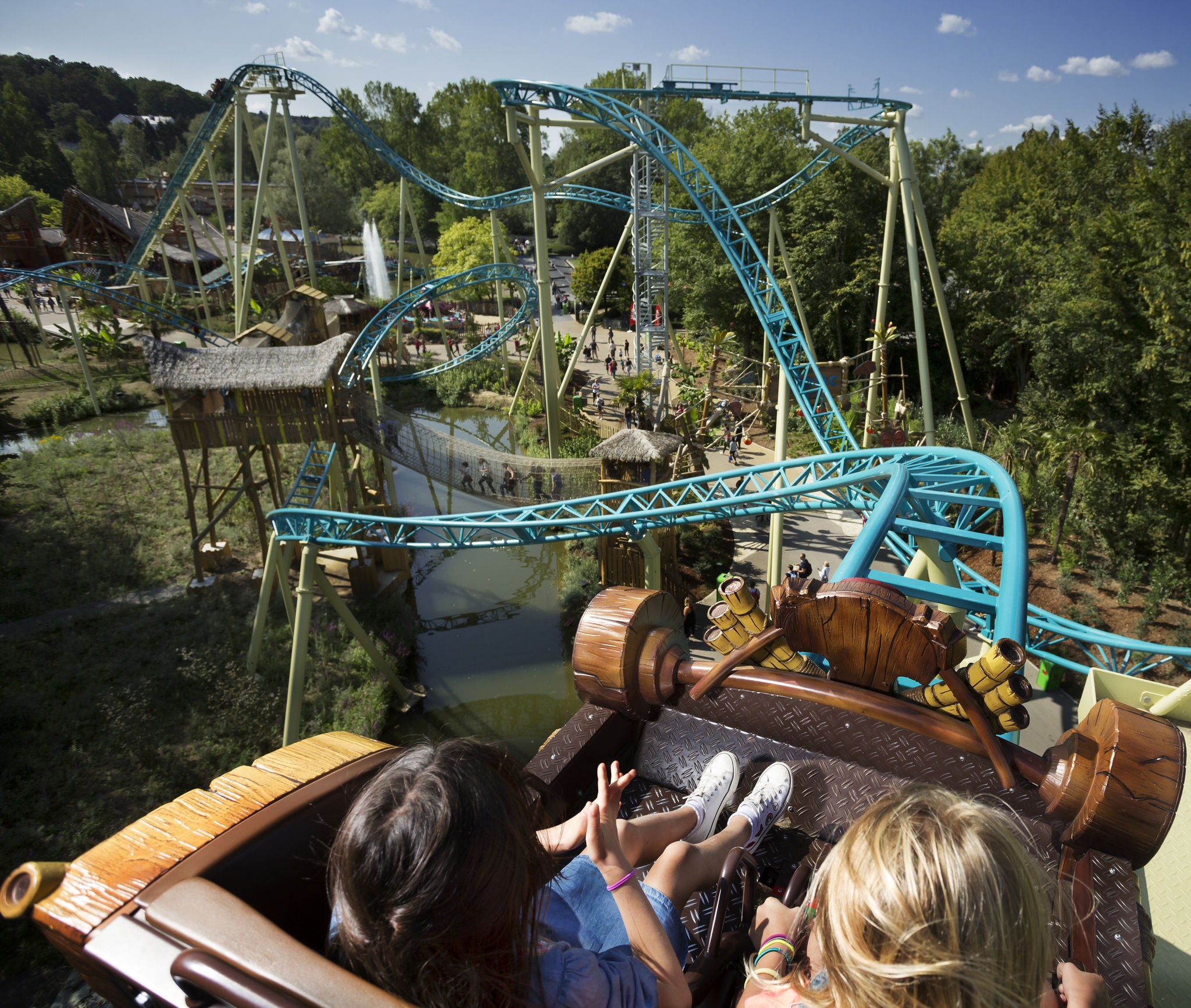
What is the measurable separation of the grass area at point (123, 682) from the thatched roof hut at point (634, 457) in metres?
3.49

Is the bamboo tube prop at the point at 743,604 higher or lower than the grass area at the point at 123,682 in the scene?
higher

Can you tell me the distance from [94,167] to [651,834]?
164 feet

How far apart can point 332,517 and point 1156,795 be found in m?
6.10

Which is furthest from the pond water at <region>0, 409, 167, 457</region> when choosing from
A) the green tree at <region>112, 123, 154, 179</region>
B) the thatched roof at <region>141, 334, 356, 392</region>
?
the green tree at <region>112, 123, 154, 179</region>

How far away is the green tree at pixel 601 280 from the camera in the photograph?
2733cm

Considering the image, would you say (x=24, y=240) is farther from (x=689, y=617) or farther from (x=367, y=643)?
(x=689, y=617)

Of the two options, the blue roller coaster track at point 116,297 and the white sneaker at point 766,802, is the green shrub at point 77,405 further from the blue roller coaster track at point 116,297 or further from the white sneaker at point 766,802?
the white sneaker at point 766,802

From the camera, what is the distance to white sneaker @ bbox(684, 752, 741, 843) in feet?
5.95

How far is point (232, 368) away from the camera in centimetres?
857

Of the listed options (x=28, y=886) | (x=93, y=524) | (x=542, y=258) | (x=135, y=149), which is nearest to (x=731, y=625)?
(x=28, y=886)

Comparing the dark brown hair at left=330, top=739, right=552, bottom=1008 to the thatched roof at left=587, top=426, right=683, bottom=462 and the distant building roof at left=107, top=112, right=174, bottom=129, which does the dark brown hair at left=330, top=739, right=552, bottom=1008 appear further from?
the distant building roof at left=107, top=112, right=174, bottom=129

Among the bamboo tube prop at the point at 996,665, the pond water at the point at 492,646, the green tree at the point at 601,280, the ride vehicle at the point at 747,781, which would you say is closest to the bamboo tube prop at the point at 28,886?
the ride vehicle at the point at 747,781

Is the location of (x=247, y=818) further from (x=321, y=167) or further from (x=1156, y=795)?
(x=321, y=167)

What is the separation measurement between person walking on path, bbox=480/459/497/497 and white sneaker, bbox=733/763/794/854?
9.19m
